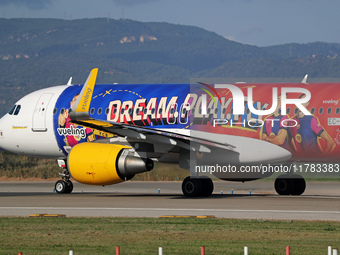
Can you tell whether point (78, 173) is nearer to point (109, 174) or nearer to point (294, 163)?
point (109, 174)

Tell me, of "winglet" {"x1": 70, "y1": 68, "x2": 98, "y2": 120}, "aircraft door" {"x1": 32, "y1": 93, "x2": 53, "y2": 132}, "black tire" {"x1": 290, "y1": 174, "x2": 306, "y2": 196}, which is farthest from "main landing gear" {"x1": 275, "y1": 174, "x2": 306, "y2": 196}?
"aircraft door" {"x1": 32, "y1": 93, "x2": 53, "y2": 132}

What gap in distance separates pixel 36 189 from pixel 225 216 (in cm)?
2097

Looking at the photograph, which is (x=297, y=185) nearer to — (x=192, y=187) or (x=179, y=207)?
(x=192, y=187)

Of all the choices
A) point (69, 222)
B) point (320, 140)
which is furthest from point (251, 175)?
point (69, 222)

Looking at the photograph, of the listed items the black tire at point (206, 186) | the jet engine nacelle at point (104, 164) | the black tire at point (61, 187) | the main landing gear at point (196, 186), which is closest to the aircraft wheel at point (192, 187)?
the main landing gear at point (196, 186)

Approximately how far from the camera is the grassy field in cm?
1848

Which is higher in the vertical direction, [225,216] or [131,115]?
[131,115]

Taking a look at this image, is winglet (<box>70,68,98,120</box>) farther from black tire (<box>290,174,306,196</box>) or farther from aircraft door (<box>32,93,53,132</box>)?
black tire (<box>290,174,306,196</box>)

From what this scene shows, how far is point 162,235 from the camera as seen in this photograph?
20.8 meters

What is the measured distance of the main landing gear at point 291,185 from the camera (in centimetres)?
3562

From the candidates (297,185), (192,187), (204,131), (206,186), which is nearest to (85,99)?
(204,131)

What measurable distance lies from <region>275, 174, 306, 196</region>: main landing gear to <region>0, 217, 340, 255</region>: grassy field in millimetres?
12244

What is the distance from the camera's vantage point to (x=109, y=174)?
32188mm

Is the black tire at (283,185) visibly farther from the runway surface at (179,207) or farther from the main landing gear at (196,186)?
the main landing gear at (196,186)
